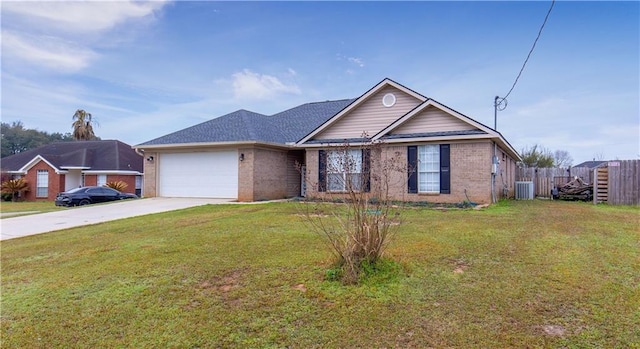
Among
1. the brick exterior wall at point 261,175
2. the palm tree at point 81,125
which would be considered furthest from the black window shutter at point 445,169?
the palm tree at point 81,125

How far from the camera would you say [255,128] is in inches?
760

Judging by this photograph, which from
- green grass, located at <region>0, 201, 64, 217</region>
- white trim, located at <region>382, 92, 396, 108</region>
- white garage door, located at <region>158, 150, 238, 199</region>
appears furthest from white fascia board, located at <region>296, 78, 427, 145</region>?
green grass, located at <region>0, 201, 64, 217</region>

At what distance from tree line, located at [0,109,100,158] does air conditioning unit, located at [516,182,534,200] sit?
143ft

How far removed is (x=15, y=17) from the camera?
11.7 meters

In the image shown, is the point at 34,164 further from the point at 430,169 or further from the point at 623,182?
the point at 623,182

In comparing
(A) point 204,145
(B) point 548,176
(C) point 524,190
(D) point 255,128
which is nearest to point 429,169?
(C) point 524,190

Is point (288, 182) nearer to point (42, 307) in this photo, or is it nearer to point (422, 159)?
point (422, 159)

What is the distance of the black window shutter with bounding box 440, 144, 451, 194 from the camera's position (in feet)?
48.2

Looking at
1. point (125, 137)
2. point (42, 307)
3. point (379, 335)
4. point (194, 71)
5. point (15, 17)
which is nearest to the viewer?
point (379, 335)

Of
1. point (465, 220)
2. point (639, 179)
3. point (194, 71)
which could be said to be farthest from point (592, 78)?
point (194, 71)

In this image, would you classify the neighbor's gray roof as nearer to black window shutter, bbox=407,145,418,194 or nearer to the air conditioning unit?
black window shutter, bbox=407,145,418,194

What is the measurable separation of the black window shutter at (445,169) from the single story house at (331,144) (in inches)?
1.5

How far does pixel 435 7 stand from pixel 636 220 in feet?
29.6

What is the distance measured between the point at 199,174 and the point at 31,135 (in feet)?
153
